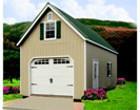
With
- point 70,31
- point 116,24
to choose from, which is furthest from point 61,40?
point 116,24

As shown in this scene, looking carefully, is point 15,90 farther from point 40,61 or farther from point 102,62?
point 102,62

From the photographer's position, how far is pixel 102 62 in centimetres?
1148

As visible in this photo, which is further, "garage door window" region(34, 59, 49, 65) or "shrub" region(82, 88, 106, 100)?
"garage door window" region(34, 59, 49, 65)

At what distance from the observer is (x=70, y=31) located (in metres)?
12.1

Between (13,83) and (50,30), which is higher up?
(50,30)

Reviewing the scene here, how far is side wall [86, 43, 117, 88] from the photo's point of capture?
11055 mm

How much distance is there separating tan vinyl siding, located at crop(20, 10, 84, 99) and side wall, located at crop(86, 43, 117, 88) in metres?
0.23

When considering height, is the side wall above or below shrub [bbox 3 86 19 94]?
above

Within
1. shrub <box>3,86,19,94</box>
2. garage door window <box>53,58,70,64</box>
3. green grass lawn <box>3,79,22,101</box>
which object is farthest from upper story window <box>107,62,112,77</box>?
shrub <box>3,86,19,94</box>

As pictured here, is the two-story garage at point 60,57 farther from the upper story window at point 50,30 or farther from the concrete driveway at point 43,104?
the concrete driveway at point 43,104

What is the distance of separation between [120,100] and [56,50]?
2.82 metres

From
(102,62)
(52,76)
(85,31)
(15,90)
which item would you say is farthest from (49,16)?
(15,90)

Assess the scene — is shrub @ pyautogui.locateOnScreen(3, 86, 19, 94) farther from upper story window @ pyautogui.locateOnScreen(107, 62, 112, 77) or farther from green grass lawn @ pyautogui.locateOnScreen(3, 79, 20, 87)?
upper story window @ pyautogui.locateOnScreen(107, 62, 112, 77)

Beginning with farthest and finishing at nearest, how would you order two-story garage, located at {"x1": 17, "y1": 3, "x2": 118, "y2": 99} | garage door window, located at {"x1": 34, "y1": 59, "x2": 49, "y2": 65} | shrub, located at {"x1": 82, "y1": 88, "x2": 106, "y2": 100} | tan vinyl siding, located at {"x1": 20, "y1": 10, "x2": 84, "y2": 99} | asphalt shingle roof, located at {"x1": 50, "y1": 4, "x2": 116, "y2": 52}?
1. garage door window, located at {"x1": 34, "y1": 59, "x2": 49, "y2": 65}
2. tan vinyl siding, located at {"x1": 20, "y1": 10, "x2": 84, "y2": 99}
3. two-story garage, located at {"x1": 17, "y1": 3, "x2": 118, "y2": 99}
4. asphalt shingle roof, located at {"x1": 50, "y1": 4, "x2": 116, "y2": 52}
5. shrub, located at {"x1": 82, "y1": 88, "x2": 106, "y2": 100}
